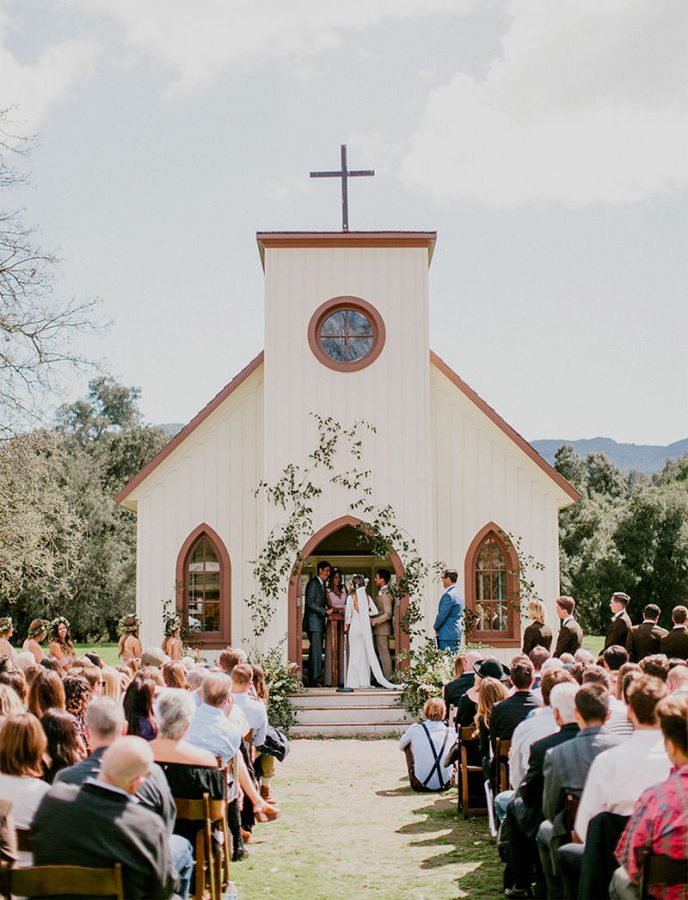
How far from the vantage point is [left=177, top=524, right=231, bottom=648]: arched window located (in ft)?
59.3

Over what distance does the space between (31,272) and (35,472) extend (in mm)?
3650

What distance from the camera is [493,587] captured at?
713 inches

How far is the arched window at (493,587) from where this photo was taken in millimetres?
17859

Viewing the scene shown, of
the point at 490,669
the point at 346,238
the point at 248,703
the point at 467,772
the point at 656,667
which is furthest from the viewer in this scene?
the point at 346,238

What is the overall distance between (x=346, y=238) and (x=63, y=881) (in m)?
Answer: 13.9

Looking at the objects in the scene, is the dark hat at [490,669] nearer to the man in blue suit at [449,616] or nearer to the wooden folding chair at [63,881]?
the man in blue suit at [449,616]

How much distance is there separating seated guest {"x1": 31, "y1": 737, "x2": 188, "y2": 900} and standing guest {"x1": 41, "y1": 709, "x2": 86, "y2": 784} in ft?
4.75

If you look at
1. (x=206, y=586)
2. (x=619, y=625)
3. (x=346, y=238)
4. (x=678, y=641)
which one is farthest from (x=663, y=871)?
(x=206, y=586)

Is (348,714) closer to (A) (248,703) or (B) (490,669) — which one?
(B) (490,669)

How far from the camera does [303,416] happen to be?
56.8ft

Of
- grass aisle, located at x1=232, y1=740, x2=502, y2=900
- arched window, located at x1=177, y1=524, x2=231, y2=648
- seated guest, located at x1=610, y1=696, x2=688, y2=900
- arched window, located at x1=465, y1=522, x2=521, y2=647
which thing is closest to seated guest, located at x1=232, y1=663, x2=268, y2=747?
grass aisle, located at x1=232, y1=740, x2=502, y2=900

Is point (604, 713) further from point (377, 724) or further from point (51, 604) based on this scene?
point (51, 604)

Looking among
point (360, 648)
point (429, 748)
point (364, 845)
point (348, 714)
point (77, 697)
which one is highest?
point (77, 697)

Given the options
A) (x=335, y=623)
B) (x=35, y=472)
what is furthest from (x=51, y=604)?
(x=335, y=623)
